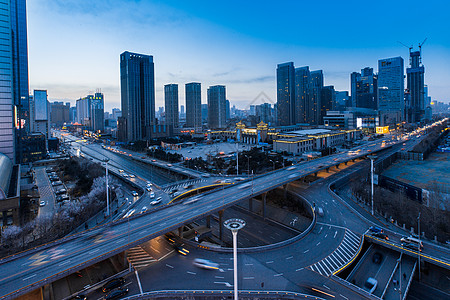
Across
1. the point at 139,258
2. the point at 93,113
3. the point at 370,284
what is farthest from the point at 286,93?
the point at 139,258

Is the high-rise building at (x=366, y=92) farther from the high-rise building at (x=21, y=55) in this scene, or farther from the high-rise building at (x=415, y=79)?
the high-rise building at (x=21, y=55)

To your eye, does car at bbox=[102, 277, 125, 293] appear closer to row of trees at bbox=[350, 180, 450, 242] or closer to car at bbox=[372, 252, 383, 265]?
car at bbox=[372, 252, 383, 265]

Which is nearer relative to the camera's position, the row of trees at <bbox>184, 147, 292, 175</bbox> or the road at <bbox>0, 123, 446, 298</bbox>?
the road at <bbox>0, 123, 446, 298</bbox>

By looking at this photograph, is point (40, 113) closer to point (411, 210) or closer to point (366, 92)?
point (411, 210)

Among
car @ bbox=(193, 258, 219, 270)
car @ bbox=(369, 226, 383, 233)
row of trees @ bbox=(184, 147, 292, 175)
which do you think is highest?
row of trees @ bbox=(184, 147, 292, 175)

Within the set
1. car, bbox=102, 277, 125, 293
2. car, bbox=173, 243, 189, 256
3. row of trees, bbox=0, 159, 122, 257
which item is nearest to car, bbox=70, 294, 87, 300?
car, bbox=102, 277, 125, 293

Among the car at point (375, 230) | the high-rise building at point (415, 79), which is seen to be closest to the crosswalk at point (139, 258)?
the car at point (375, 230)
